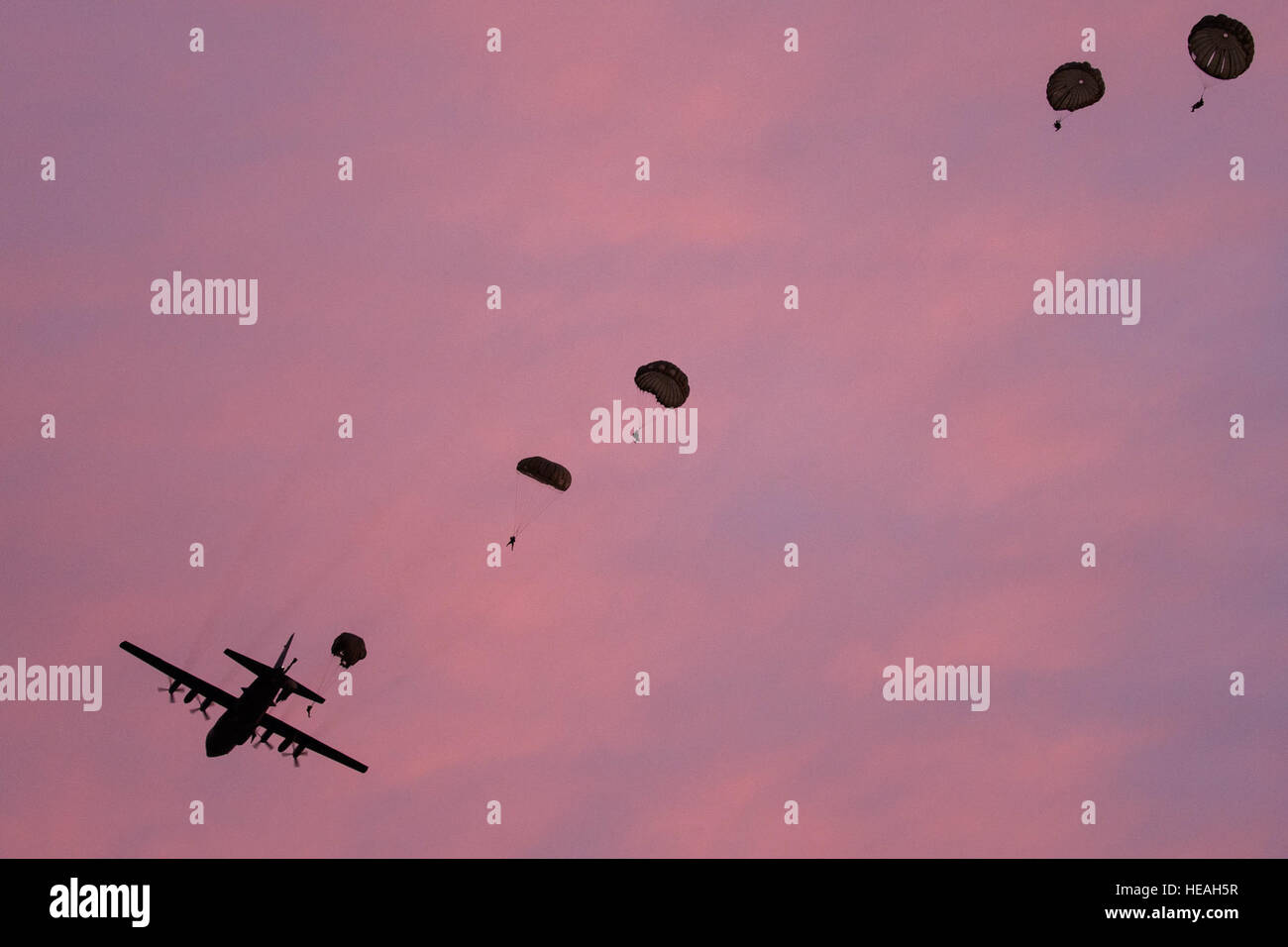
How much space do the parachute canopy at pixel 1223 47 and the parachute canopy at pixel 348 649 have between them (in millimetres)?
46711

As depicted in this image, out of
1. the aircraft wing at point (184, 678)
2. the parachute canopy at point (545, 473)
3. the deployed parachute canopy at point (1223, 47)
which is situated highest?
the deployed parachute canopy at point (1223, 47)

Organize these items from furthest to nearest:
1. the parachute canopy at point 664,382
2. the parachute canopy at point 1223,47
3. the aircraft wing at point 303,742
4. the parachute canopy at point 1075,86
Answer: the aircraft wing at point 303,742, the parachute canopy at point 664,382, the parachute canopy at point 1075,86, the parachute canopy at point 1223,47

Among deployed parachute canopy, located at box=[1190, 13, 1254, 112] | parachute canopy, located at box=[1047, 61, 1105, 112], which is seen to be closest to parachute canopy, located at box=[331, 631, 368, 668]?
parachute canopy, located at box=[1047, 61, 1105, 112]

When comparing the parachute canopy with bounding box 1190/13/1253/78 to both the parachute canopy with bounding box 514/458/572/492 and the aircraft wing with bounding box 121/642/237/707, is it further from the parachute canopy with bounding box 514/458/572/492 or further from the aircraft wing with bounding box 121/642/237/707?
the aircraft wing with bounding box 121/642/237/707

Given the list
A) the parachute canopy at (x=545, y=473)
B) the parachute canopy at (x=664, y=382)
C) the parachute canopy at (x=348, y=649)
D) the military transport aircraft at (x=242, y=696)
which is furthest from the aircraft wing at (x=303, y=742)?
the parachute canopy at (x=664, y=382)

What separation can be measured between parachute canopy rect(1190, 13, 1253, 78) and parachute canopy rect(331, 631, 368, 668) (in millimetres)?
46711

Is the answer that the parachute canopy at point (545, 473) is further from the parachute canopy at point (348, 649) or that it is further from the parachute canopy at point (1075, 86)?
the parachute canopy at point (1075, 86)

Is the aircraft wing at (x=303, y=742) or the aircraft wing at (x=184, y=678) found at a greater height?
the aircraft wing at (x=184, y=678)

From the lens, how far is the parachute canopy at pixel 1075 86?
5888 cm
